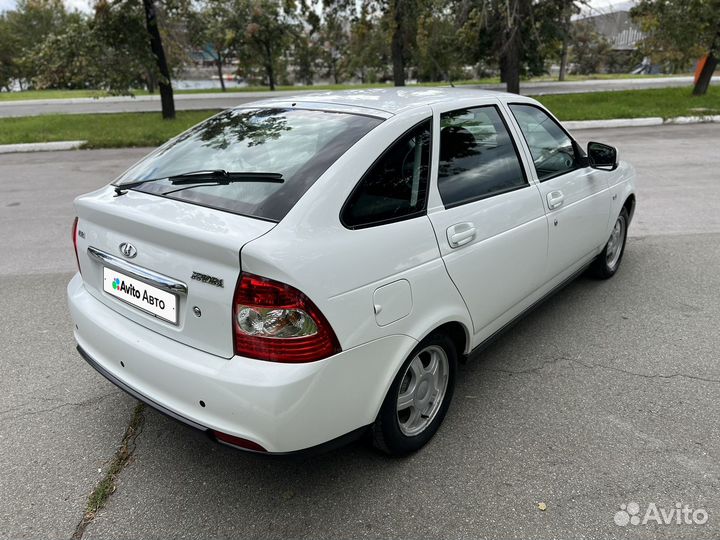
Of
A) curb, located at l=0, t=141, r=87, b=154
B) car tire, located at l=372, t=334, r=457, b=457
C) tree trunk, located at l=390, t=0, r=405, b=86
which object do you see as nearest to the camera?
car tire, located at l=372, t=334, r=457, b=457

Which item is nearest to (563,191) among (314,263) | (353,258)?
(353,258)

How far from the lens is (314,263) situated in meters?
2.01

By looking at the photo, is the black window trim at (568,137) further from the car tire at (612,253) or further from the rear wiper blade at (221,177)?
the rear wiper blade at (221,177)

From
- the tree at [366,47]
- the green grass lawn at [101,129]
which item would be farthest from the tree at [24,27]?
the green grass lawn at [101,129]

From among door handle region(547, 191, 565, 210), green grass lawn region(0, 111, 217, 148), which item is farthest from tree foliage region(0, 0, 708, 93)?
door handle region(547, 191, 565, 210)

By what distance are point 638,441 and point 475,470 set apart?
0.86 meters

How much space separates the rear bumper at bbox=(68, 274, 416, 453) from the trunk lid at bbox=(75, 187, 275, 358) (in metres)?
0.09

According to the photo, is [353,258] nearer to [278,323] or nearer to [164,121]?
[278,323]

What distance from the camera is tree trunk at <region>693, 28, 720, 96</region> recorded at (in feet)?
53.0

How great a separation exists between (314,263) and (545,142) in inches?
91.1

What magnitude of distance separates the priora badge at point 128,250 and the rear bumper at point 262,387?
31cm

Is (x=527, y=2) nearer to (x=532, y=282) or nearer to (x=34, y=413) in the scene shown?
(x=532, y=282)

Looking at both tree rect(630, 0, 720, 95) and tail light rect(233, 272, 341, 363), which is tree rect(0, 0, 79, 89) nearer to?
tree rect(630, 0, 720, 95)

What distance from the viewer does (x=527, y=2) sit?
15.4 metres
